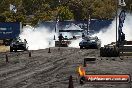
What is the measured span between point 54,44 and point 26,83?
47575mm

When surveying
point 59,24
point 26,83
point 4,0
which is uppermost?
point 4,0

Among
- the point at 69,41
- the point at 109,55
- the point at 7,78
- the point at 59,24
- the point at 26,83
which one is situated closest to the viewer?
the point at 26,83

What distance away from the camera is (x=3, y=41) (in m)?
68.3

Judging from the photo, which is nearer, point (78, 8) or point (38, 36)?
point (38, 36)

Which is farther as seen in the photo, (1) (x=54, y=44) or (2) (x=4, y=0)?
(2) (x=4, y=0)

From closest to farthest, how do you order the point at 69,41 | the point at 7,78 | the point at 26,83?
the point at 26,83
the point at 7,78
the point at 69,41

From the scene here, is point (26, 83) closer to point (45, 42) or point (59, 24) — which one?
point (45, 42)

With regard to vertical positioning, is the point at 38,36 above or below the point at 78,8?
below

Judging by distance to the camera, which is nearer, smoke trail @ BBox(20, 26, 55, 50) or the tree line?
smoke trail @ BBox(20, 26, 55, 50)

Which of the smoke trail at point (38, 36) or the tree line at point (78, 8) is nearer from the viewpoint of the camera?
the smoke trail at point (38, 36)

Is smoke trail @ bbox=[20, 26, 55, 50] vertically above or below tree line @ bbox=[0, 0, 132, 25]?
below

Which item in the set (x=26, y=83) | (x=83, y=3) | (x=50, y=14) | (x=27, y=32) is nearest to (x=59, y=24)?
(x=27, y=32)

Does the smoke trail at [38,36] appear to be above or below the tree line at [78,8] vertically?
below

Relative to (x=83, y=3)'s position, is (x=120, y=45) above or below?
below
